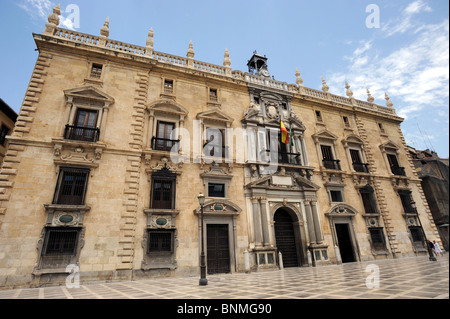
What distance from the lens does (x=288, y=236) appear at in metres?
15.9

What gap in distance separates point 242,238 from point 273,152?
21.4 feet

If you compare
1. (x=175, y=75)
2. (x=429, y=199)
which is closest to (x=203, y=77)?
(x=175, y=75)

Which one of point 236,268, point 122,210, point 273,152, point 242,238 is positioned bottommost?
point 236,268

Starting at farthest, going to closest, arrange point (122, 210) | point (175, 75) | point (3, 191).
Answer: point (175, 75), point (122, 210), point (3, 191)

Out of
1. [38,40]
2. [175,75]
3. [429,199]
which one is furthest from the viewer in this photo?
[429,199]

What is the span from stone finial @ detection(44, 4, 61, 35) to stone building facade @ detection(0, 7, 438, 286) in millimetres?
155

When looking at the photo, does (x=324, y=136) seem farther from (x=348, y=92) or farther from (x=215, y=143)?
(x=215, y=143)

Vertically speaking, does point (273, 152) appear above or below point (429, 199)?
above

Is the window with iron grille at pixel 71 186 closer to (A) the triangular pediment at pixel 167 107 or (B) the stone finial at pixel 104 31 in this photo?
(A) the triangular pediment at pixel 167 107

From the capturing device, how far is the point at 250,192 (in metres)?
15.1

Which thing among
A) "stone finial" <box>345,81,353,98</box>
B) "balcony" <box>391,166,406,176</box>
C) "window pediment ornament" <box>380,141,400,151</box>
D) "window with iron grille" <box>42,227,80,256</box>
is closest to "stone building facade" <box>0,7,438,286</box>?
"window with iron grille" <box>42,227,80,256</box>

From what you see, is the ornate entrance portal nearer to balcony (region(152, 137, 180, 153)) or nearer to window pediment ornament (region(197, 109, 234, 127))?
window pediment ornament (region(197, 109, 234, 127))

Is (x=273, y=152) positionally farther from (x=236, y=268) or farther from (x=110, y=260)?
(x=110, y=260)

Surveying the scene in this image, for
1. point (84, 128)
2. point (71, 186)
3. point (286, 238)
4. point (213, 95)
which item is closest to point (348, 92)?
point (213, 95)
